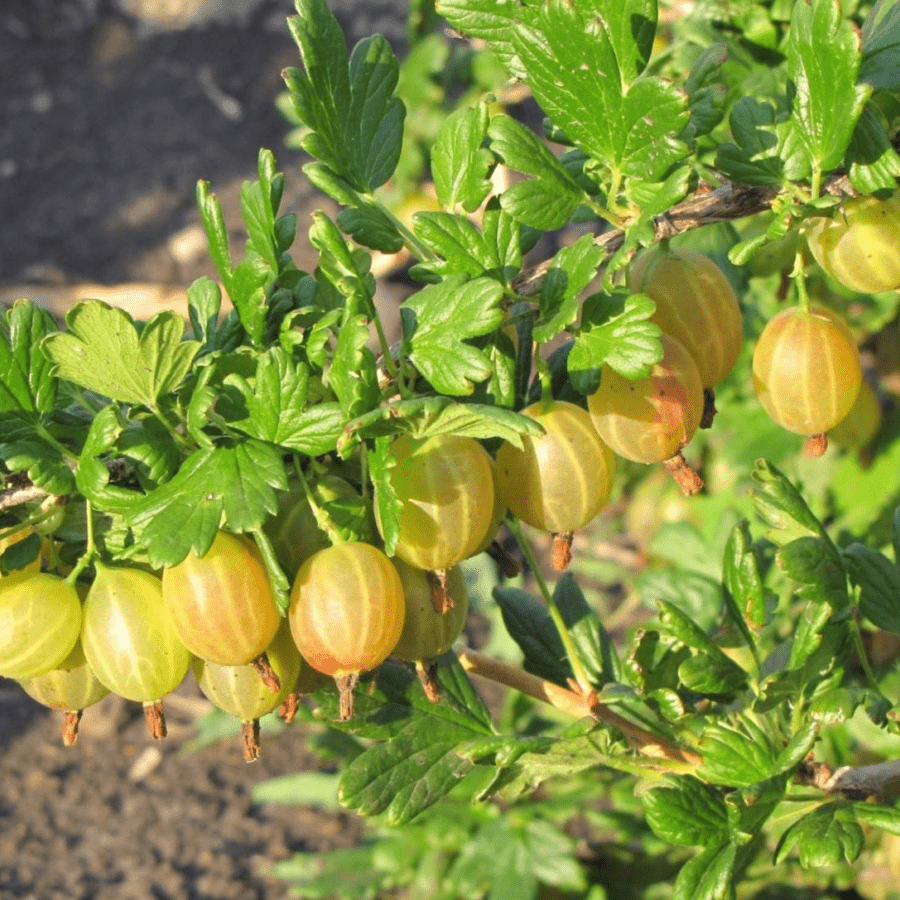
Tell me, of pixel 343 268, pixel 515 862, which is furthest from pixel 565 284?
pixel 515 862

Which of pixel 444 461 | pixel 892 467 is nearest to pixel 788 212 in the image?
pixel 444 461

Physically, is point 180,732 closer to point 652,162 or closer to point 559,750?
point 559,750

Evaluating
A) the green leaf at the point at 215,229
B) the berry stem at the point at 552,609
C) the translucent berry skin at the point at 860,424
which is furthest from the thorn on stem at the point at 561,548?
the translucent berry skin at the point at 860,424

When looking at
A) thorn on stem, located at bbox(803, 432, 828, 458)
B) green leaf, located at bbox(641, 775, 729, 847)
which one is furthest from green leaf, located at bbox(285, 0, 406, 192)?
green leaf, located at bbox(641, 775, 729, 847)

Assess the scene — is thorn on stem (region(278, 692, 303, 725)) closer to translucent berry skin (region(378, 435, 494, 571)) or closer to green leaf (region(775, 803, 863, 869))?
translucent berry skin (region(378, 435, 494, 571))

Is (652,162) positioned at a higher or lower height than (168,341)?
higher

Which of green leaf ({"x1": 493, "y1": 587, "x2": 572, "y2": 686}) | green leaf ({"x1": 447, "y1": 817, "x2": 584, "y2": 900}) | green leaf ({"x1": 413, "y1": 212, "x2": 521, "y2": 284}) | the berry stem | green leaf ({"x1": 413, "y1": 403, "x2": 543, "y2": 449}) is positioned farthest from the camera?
green leaf ({"x1": 447, "y1": 817, "x2": 584, "y2": 900})
